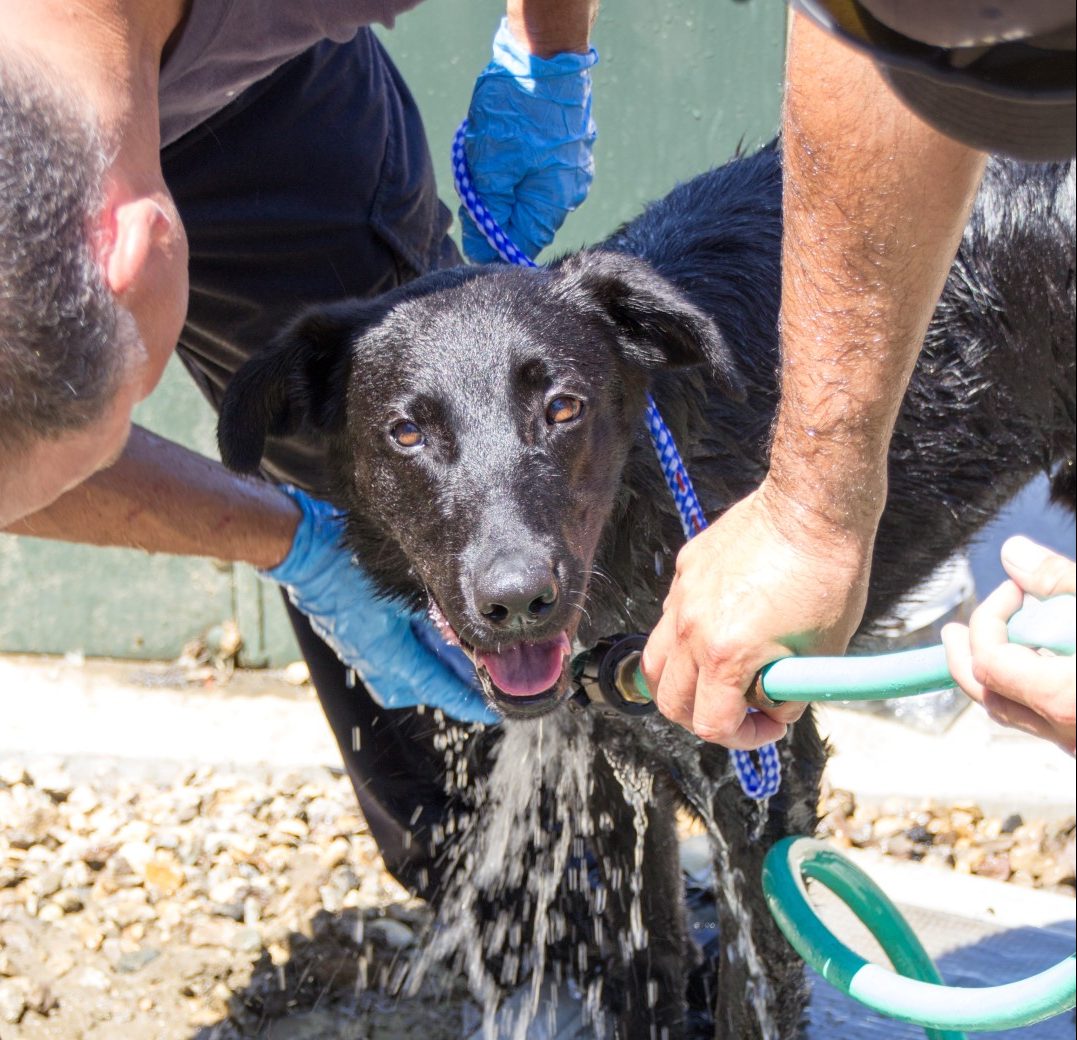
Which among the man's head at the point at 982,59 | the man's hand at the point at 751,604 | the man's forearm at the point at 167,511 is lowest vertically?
the man's forearm at the point at 167,511

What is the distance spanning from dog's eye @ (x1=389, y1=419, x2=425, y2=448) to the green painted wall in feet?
6.05

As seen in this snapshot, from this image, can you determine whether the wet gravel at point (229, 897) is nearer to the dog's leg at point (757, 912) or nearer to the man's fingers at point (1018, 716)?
the dog's leg at point (757, 912)

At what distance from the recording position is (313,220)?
291 centimetres

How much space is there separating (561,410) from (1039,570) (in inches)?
55.8

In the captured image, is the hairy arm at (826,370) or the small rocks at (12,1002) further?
the small rocks at (12,1002)

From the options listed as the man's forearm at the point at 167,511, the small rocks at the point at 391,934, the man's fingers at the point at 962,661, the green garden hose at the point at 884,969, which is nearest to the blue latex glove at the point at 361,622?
the man's forearm at the point at 167,511

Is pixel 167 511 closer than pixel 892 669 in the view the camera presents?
No

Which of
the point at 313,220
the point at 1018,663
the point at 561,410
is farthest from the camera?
the point at 313,220

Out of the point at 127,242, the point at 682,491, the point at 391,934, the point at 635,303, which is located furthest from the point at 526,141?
the point at 391,934

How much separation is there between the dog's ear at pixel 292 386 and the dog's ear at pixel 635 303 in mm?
442

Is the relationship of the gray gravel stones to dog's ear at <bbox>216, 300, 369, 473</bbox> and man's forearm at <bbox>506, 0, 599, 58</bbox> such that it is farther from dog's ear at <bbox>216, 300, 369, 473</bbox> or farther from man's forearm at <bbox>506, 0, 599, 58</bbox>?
man's forearm at <bbox>506, 0, 599, 58</bbox>

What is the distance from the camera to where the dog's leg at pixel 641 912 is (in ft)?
10.4

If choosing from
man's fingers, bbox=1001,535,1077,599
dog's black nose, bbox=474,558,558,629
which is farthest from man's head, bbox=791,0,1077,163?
dog's black nose, bbox=474,558,558,629

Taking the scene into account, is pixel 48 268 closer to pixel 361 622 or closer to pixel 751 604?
pixel 751 604
